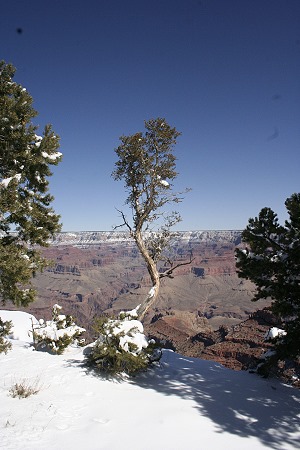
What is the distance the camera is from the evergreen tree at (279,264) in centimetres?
859

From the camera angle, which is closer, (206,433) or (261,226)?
(206,433)

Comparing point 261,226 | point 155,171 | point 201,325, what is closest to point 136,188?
point 155,171

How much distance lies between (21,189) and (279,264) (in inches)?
372

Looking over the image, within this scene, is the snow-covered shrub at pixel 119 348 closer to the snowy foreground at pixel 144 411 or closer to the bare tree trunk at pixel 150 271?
the snowy foreground at pixel 144 411

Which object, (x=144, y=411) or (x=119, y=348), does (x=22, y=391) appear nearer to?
(x=119, y=348)

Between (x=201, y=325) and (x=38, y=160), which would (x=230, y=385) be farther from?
(x=201, y=325)

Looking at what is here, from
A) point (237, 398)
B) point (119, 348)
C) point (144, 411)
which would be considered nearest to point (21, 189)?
point (119, 348)

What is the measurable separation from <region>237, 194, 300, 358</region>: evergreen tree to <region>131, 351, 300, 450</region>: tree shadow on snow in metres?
1.55

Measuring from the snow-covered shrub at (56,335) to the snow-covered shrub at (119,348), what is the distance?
5.15 meters

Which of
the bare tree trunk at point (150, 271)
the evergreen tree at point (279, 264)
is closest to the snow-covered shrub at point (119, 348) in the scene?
the evergreen tree at point (279, 264)

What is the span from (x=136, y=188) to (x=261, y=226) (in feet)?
30.3

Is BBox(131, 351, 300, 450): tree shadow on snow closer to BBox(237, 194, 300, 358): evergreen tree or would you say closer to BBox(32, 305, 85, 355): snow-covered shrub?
BBox(237, 194, 300, 358): evergreen tree

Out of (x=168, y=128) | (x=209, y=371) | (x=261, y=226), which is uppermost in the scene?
(x=168, y=128)

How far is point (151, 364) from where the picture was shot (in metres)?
11.3
